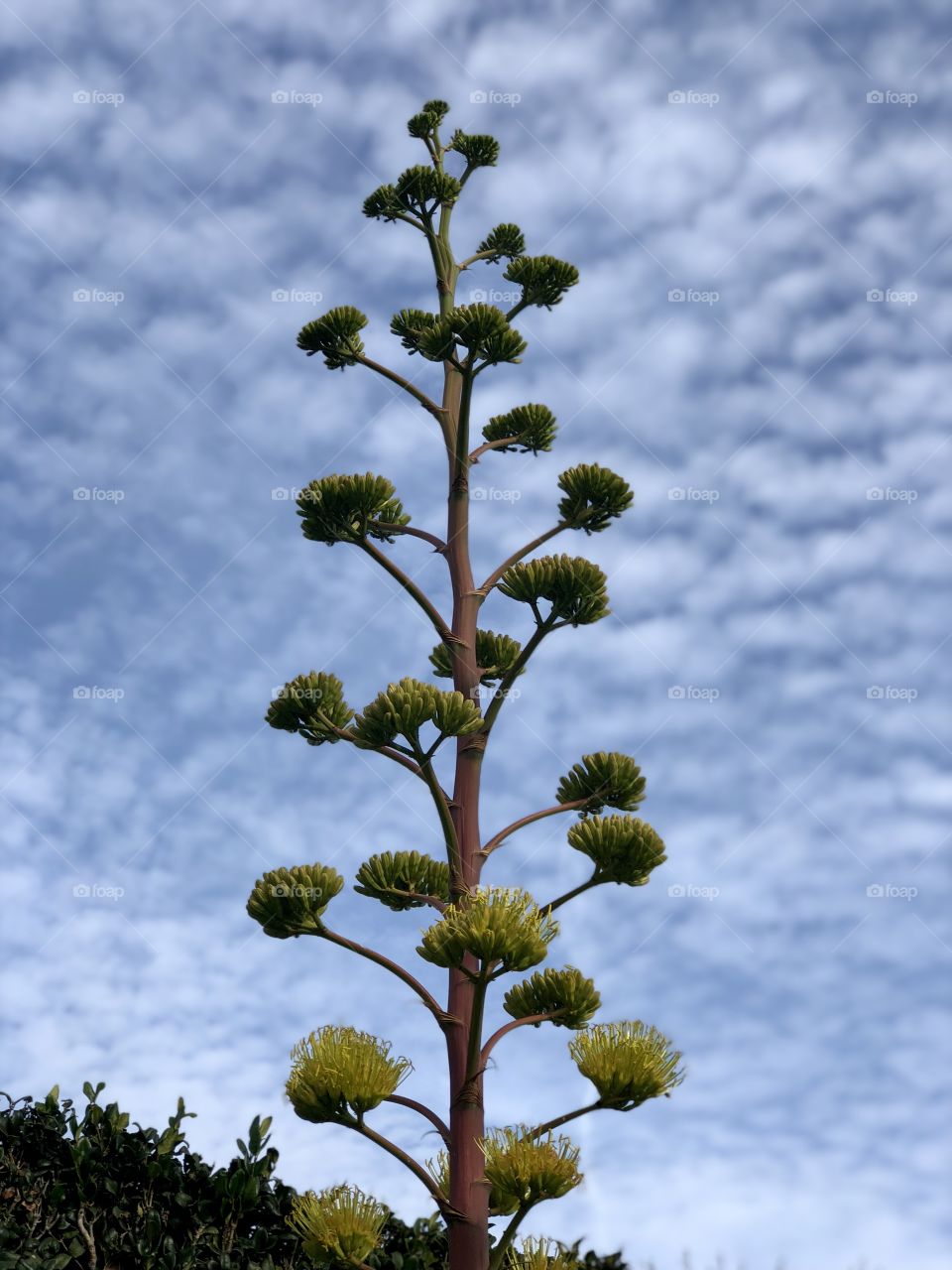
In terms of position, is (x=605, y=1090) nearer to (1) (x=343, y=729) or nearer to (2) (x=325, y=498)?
(1) (x=343, y=729)

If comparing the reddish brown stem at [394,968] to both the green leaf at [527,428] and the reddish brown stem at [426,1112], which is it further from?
the green leaf at [527,428]

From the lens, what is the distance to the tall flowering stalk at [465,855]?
16.1 ft

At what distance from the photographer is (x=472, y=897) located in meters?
4.98

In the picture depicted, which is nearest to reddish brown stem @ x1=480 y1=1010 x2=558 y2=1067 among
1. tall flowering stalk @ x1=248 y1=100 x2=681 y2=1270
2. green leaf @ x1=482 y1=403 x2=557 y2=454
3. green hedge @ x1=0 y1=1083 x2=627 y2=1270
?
tall flowering stalk @ x1=248 y1=100 x2=681 y2=1270

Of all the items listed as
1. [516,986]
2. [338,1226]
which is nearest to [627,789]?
[516,986]

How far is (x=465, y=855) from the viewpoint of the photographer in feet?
18.2

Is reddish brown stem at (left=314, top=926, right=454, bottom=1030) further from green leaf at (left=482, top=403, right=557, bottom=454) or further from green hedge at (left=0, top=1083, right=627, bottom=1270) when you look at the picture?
green leaf at (left=482, top=403, right=557, bottom=454)

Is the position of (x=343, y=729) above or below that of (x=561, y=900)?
above

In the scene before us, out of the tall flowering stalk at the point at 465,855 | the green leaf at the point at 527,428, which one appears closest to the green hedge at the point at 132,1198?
the tall flowering stalk at the point at 465,855

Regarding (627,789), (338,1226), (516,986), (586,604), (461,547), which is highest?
(461,547)

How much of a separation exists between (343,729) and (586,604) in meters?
1.39

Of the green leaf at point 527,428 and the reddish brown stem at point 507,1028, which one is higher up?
the green leaf at point 527,428

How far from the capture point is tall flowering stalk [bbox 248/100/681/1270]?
16.1 ft

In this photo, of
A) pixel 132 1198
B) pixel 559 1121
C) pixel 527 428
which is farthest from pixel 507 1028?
pixel 527 428
